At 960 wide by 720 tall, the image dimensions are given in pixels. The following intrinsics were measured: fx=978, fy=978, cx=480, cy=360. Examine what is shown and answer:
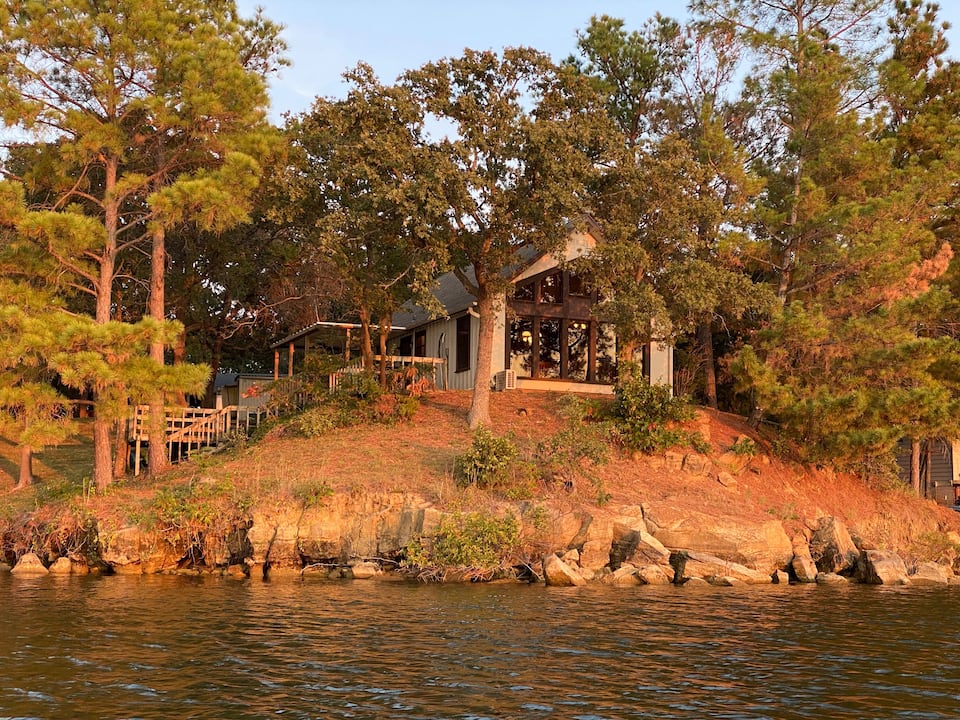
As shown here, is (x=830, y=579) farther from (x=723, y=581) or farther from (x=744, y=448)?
(x=744, y=448)

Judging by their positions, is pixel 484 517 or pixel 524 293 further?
pixel 524 293

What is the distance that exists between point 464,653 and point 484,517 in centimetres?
917

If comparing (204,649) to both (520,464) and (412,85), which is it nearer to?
(520,464)

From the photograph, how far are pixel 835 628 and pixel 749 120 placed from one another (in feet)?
94.5

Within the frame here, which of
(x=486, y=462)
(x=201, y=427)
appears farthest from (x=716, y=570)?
(x=201, y=427)

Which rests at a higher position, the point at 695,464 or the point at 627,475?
the point at 695,464

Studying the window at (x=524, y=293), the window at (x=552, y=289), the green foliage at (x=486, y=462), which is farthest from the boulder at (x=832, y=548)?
the window at (x=524, y=293)

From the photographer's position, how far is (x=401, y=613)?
17734 mm

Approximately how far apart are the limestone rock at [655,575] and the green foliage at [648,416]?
642 centimetres

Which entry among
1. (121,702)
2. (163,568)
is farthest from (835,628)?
(163,568)

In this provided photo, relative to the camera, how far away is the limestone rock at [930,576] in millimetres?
25062

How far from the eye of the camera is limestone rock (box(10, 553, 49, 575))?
23500mm

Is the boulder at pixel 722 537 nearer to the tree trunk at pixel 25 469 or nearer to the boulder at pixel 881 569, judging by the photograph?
the boulder at pixel 881 569

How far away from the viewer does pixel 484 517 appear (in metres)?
23.2
